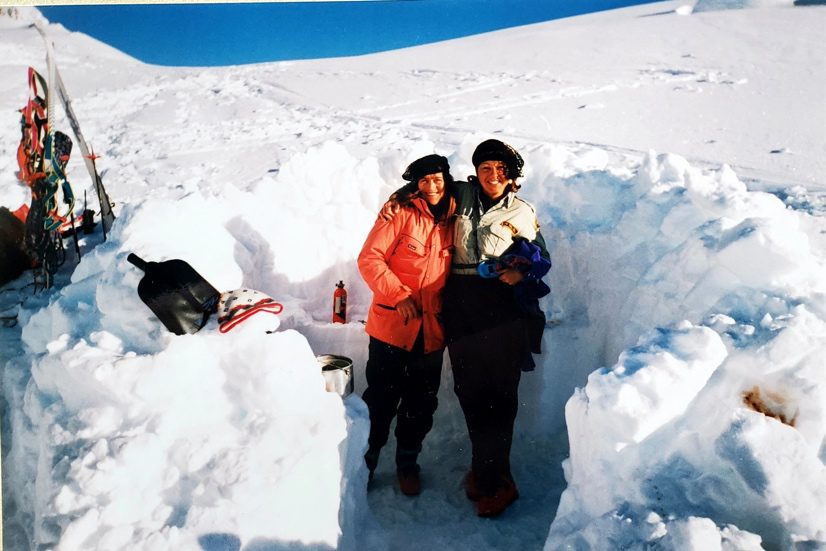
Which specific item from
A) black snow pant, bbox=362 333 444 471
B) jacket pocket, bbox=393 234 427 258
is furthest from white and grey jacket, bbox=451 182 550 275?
black snow pant, bbox=362 333 444 471

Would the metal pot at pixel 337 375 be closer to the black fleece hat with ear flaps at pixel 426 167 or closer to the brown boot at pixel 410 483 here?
the brown boot at pixel 410 483

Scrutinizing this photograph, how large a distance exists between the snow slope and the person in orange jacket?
0.24 meters

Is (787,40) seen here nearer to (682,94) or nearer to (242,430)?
(682,94)

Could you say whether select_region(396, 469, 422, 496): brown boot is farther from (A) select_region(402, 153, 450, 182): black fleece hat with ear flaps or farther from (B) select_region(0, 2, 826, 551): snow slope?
(A) select_region(402, 153, 450, 182): black fleece hat with ear flaps

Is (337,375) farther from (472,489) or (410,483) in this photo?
(472,489)

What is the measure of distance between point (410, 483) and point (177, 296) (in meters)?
1.49

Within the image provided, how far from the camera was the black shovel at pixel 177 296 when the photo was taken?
2227 mm

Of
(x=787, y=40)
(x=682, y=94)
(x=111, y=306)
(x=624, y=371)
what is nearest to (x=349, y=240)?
(x=111, y=306)

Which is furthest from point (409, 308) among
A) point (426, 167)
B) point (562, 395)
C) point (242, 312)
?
point (562, 395)

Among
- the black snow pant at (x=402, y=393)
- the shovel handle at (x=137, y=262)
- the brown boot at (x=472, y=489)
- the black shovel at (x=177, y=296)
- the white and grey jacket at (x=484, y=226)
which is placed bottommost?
the brown boot at (x=472, y=489)

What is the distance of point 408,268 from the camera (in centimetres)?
242

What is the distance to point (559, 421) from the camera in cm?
307

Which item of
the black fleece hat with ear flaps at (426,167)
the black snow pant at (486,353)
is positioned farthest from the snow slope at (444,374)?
the black fleece hat with ear flaps at (426,167)

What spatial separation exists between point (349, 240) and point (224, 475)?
6.91 ft
